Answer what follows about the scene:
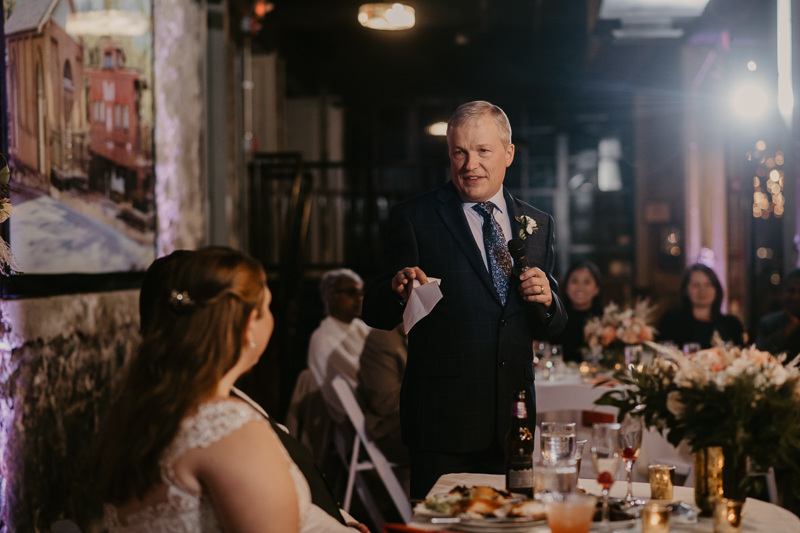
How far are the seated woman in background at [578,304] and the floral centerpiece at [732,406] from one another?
355 cm

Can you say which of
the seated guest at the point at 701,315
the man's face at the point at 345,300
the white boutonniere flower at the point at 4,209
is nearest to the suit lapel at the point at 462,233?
the white boutonniere flower at the point at 4,209

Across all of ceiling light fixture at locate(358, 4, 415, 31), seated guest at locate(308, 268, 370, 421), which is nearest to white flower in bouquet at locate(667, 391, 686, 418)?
seated guest at locate(308, 268, 370, 421)

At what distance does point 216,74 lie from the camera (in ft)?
18.8

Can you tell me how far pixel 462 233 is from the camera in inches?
81.1

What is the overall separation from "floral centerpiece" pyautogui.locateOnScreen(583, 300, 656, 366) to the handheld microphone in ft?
7.95

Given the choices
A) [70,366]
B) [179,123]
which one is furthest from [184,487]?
[179,123]

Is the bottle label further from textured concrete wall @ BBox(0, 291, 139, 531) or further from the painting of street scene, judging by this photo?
the painting of street scene

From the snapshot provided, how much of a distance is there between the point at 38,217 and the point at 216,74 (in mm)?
3252

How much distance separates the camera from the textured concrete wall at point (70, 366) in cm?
251

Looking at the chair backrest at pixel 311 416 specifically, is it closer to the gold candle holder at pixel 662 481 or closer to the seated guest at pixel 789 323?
the seated guest at pixel 789 323

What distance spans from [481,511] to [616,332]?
3138 mm

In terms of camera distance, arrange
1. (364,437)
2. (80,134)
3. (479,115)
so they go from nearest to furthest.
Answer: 1. (479,115)
2. (80,134)
3. (364,437)

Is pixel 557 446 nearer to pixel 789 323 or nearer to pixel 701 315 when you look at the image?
pixel 789 323

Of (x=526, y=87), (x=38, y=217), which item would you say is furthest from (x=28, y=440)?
(x=526, y=87)
